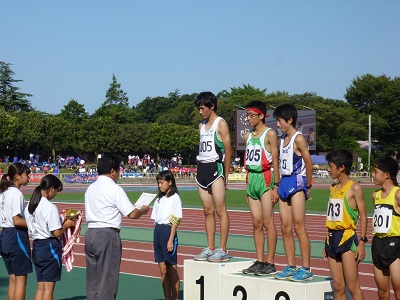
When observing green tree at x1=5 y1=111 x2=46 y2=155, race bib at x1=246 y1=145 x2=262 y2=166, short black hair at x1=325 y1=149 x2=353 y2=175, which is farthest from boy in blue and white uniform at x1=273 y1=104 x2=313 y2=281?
green tree at x1=5 y1=111 x2=46 y2=155

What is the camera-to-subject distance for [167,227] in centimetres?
927

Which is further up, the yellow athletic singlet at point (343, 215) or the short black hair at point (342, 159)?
the short black hair at point (342, 159)

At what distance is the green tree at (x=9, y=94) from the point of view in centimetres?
9162

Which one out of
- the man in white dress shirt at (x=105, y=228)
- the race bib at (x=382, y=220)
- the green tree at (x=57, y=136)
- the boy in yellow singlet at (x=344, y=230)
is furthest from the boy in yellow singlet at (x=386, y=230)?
the green tree at (x=57, y=136)

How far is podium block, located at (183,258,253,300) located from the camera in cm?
889

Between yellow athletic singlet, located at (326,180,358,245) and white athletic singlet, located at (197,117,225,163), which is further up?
white athletic singlet, located at (197,117,225,163)

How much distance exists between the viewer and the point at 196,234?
18828 millimetres

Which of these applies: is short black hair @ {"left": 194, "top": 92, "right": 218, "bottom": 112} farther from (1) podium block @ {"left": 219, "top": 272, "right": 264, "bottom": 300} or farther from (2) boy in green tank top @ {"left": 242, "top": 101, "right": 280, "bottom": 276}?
(1) podium block @ {"left": 219, "top": 272, "right": 264, "bottom": 300}

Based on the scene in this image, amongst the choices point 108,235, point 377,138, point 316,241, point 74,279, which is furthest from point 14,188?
point 377,138

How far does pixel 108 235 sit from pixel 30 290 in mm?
3780

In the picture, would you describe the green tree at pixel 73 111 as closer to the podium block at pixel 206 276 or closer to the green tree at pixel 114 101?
the green tree at pixel 114 101

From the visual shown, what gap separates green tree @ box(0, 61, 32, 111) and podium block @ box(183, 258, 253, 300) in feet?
280

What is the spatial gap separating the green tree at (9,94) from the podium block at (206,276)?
85.5 meters

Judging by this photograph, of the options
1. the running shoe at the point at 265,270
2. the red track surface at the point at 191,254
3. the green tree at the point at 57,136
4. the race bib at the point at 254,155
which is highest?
the green tree at the point at 57,136
